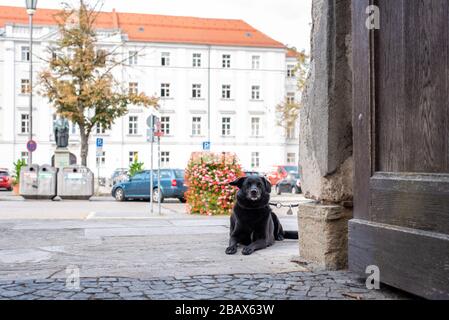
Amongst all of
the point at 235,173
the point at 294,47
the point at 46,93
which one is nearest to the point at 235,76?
the point at 294,47

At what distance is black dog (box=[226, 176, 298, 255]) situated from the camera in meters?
6.64

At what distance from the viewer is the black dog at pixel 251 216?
21.8 feet

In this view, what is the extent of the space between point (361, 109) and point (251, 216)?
2.34 metres

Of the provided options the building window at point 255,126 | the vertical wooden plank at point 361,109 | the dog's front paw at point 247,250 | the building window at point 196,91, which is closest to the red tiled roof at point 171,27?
the building window at point 196,91

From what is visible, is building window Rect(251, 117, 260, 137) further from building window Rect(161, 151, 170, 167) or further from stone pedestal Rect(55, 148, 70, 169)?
stone pedestal Rect(55, 148, 70, 169)

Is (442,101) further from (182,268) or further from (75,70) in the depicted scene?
(75,70)

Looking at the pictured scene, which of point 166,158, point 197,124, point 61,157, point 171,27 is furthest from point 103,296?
point 171,27

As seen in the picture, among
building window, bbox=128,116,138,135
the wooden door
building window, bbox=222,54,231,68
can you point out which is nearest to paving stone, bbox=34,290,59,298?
the wooden door

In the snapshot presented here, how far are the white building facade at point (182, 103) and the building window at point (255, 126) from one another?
0.33 feet

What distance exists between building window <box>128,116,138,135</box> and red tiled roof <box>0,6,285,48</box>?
27.8ft

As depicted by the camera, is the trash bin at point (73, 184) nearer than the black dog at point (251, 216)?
No

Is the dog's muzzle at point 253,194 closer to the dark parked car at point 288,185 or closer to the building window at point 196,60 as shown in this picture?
the dark parked car at point 288,185
